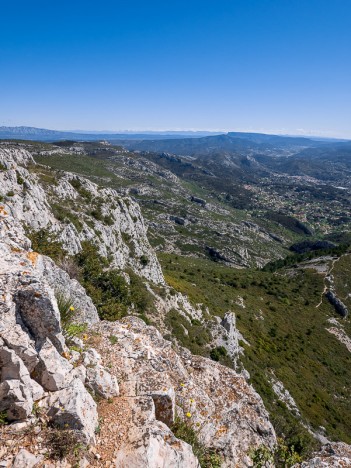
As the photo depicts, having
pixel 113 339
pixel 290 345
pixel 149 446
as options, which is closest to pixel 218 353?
pixel 113 339

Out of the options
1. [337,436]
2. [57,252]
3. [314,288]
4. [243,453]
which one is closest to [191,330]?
[57,252]

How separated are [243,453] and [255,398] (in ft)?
12.5

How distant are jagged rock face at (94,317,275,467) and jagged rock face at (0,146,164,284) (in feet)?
79.7

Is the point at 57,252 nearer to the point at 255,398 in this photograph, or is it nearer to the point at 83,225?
the point at 83,225

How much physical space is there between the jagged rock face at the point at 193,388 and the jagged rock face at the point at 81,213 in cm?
2430

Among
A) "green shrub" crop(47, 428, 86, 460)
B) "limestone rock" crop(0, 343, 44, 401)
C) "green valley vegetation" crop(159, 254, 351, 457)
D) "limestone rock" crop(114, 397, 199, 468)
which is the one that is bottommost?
"green valley vegetation" crop(159, 254, 351, 457)

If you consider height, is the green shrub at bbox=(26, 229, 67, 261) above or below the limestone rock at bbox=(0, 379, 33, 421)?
below

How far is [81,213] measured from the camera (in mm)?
51562

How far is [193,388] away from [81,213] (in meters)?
43.3

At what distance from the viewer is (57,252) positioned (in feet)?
100

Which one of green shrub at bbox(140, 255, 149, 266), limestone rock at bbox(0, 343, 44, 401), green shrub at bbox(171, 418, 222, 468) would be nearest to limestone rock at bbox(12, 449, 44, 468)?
limestone rock at bbox(0, 343, 44, 401)

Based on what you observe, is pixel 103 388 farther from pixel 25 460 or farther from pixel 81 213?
pixel 81 213

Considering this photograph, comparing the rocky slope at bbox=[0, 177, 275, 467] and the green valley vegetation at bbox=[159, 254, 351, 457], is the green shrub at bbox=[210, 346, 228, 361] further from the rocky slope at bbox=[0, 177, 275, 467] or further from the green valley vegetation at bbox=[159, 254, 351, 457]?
the rocky slope at bbox=[0, 177, 275, 467]

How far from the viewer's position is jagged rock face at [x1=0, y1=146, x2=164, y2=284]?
125ft
